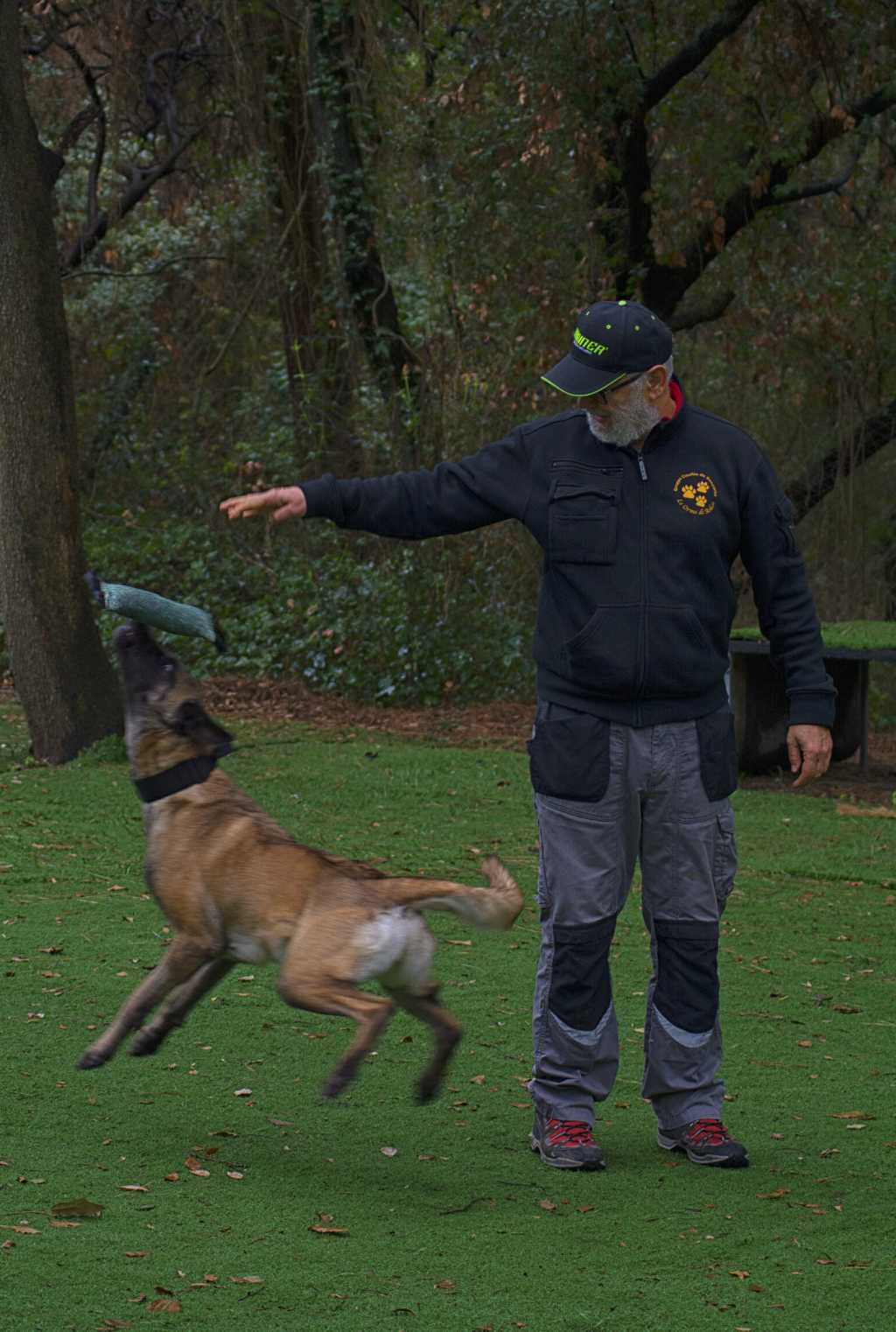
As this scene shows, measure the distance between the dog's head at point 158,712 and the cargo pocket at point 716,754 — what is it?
1.29m

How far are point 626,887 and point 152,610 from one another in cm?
149

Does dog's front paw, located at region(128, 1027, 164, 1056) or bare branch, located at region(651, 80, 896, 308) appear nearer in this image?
dog's front paw, located at region(128, 1027, 164, 1056)

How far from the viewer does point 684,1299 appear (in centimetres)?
360

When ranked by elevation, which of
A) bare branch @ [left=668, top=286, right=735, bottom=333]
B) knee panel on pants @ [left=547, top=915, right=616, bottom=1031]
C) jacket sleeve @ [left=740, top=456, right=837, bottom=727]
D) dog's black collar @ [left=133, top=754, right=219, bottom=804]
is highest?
bare branch @ [left=668, top=286, right=735, bottom=333]

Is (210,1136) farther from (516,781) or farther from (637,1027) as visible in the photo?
(516,781)

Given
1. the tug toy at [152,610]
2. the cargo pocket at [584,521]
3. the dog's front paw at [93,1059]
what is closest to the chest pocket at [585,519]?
the cargo pocket at [584,521]

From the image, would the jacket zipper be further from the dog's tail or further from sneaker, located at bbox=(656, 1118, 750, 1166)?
sneaker, located at bbox=(656, 1118, 750, 1166)

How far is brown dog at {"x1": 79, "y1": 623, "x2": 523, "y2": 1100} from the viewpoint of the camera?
13.4 ft

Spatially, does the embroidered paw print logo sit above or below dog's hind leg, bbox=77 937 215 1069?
above

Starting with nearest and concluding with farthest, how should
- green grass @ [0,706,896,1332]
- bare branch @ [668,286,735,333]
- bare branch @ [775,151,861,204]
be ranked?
green grass @ [0,706,896,1332] < bare branch @ [775,151,861,204] < bare branch @ [668,286,735,333]

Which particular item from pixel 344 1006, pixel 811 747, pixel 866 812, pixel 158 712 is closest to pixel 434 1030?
pixel 344 1006

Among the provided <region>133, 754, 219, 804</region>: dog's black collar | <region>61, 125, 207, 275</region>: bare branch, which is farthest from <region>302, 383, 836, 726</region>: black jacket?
<region>61, 125, 207, 275</region>: bare branch

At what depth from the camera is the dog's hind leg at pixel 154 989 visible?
4273mm

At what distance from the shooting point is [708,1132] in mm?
4496
